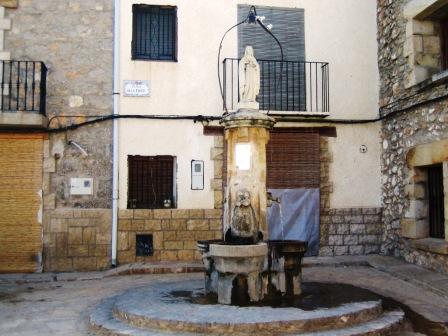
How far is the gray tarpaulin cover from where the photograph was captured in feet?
32.3

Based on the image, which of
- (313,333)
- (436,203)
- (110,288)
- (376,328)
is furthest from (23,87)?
(436,203)

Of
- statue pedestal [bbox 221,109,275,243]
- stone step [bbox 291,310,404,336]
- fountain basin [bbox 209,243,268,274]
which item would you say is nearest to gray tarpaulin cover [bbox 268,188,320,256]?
statue pedestal [bbox 221,109,275,243]

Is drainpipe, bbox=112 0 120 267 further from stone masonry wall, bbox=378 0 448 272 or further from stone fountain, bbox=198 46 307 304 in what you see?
stone masonry wall, bbox=378 0 448 272

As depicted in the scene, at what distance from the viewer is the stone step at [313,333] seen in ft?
16.1

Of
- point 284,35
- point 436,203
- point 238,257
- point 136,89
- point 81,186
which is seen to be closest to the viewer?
point 238,257

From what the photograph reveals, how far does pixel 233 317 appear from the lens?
501cm

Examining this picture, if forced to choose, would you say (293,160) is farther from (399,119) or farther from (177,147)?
(177,147)

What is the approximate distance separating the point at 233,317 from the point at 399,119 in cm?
593

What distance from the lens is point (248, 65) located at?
647 cm

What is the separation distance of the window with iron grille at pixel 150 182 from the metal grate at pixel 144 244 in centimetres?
56

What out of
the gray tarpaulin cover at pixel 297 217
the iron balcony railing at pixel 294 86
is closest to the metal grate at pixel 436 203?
the gray tarpaulin cover at pixel 297 217

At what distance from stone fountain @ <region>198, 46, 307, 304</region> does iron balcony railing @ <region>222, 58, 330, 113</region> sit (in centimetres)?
373

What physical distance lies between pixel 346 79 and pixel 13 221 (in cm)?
693

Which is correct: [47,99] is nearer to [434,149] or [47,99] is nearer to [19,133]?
[19,133]
